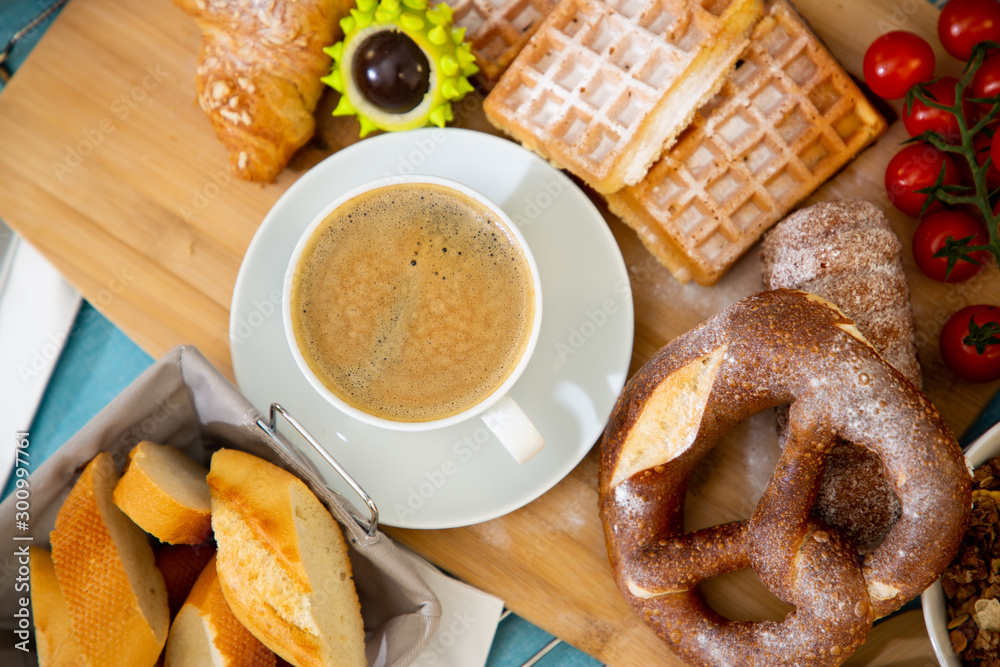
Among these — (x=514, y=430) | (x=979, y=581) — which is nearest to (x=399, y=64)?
(x=514, y=430)

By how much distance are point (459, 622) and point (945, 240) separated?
1290 mm

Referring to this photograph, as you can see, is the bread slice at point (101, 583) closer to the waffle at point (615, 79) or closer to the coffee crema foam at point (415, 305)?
the coffee crema foam at point (415, 305)

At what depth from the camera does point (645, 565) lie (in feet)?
4.49

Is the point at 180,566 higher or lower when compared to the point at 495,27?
lower

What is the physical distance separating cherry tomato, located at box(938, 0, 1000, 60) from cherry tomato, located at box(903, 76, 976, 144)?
68 millimetres

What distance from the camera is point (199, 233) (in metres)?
1.66

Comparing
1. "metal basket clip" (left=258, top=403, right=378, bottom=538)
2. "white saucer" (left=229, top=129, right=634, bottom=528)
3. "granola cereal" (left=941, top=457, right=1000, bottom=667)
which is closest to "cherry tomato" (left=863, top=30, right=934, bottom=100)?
"white saucer" (left=229, top=129, right=634, bottom=528)

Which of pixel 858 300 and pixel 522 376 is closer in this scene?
pixel 858 300

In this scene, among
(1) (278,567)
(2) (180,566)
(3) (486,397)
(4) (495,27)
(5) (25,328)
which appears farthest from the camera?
(5) (25,328)

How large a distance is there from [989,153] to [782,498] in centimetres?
84

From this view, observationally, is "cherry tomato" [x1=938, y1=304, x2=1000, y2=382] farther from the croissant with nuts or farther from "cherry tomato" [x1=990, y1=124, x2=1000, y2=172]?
the croissant with nuts

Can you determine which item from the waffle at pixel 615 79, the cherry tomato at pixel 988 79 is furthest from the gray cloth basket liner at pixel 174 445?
the cherry tomato at pixel 988 79

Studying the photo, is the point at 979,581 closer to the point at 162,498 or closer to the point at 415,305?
the point at 415,305

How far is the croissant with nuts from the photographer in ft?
4.90
